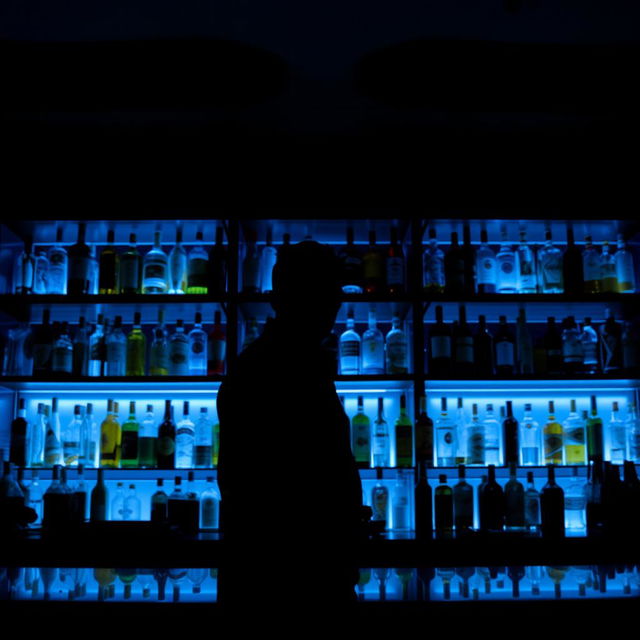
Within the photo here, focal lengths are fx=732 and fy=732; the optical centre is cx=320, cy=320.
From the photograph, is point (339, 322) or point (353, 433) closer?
point (353, 433)

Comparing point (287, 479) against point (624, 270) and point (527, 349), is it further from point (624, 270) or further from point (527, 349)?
point (624, 270)

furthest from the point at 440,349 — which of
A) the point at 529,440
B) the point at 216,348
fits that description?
the point at 216,348

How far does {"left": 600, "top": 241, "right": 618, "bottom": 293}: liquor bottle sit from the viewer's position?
10.5 ft

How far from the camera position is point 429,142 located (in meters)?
3.38

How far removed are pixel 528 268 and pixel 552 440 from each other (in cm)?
76

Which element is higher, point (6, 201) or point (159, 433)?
point (6, 201)

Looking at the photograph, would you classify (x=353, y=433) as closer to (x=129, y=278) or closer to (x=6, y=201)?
(x=129, y=278)

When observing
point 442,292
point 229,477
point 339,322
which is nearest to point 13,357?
point 339,322

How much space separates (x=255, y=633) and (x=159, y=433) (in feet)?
6.67

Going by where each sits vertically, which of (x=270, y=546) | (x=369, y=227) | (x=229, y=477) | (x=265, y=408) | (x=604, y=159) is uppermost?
(x=604, y=159)

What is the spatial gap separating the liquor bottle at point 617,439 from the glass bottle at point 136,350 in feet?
6.74

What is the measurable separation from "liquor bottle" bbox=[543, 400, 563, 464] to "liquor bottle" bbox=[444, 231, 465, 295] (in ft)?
2.10

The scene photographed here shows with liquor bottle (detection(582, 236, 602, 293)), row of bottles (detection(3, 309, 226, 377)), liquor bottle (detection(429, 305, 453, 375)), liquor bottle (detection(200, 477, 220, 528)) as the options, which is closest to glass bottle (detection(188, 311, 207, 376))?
row of bottles (detection(3, 309, 226, 377))

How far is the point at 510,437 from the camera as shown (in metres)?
3.12
